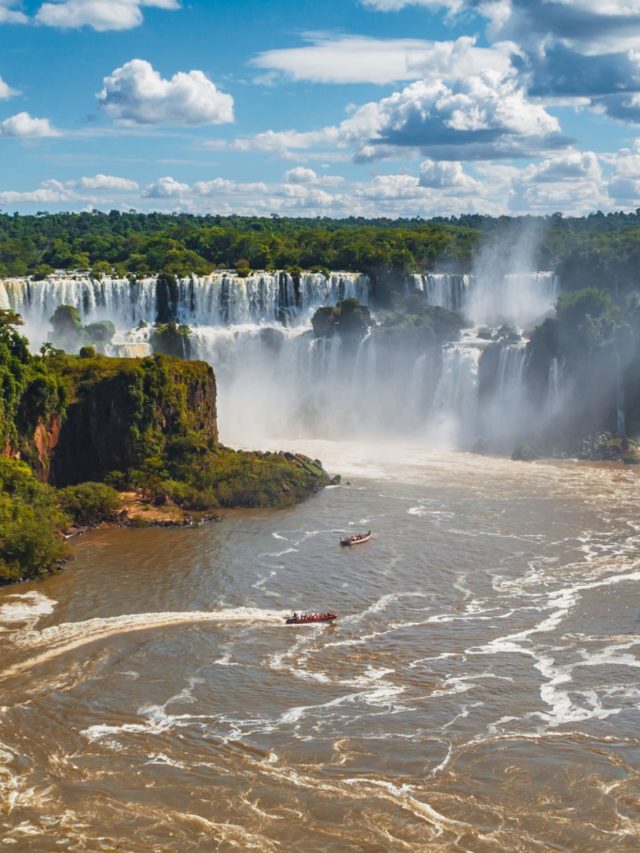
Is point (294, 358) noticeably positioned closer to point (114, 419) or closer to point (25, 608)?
point (114, 419)

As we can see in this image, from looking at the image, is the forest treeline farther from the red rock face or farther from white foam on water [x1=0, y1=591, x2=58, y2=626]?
white foam on water [x1=0, y1=591, x2=58, y2=626]

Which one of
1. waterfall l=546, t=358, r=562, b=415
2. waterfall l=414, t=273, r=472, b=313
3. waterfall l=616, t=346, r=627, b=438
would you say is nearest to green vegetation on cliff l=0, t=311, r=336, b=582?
waterfall l=546, t=358, r=562, b=415

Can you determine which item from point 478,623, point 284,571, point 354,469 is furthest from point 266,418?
point 478,623

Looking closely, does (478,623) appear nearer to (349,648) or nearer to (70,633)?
(349,648)

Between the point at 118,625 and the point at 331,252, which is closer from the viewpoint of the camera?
the point at 118,625

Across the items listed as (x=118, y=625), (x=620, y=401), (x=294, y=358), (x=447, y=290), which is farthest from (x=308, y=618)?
(x=447, y=290)

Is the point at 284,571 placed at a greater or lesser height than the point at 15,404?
lesser
